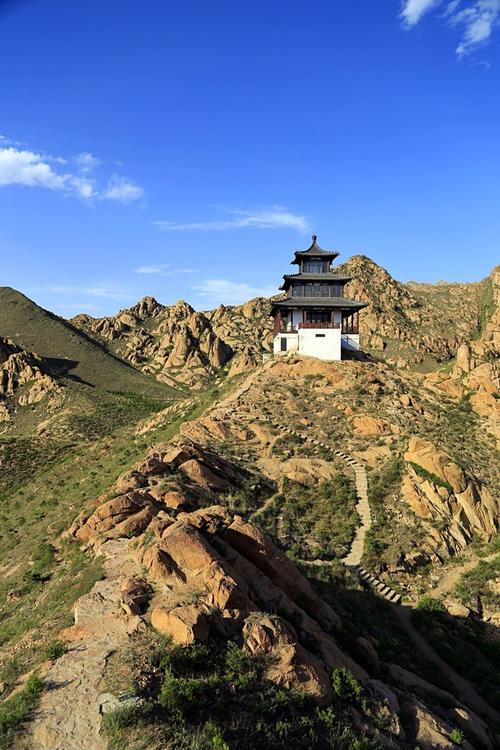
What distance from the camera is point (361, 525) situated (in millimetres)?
26594

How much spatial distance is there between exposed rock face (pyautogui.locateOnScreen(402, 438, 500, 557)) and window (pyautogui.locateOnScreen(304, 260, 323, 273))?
2181cm

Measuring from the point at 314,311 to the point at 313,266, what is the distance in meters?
4.56

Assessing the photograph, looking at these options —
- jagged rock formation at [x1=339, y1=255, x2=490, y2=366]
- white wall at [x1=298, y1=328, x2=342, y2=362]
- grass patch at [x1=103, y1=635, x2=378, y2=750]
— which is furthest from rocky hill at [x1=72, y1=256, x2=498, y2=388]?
grass patch at [x1=103, y1=635, x2=378, y2=750]

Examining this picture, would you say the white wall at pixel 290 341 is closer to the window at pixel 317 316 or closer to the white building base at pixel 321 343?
the white building base at pixel 321 343

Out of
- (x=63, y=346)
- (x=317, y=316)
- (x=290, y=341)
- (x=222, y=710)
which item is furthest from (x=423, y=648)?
(x=63, y=346)

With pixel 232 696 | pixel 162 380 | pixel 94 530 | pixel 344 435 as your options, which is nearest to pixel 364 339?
pixel 162 380

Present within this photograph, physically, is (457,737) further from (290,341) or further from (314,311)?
(314,311)

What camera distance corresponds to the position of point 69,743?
8.79 metres

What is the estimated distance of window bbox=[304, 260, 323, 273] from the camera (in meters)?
46.6

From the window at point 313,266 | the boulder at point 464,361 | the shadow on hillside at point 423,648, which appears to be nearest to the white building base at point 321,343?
the window at point 313,266

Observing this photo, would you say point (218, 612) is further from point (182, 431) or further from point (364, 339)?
point (364, 339)

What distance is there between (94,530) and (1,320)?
103 metres

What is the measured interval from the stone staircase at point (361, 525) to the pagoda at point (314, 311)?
1168 centimetres

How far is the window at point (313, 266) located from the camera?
46.6 metres
